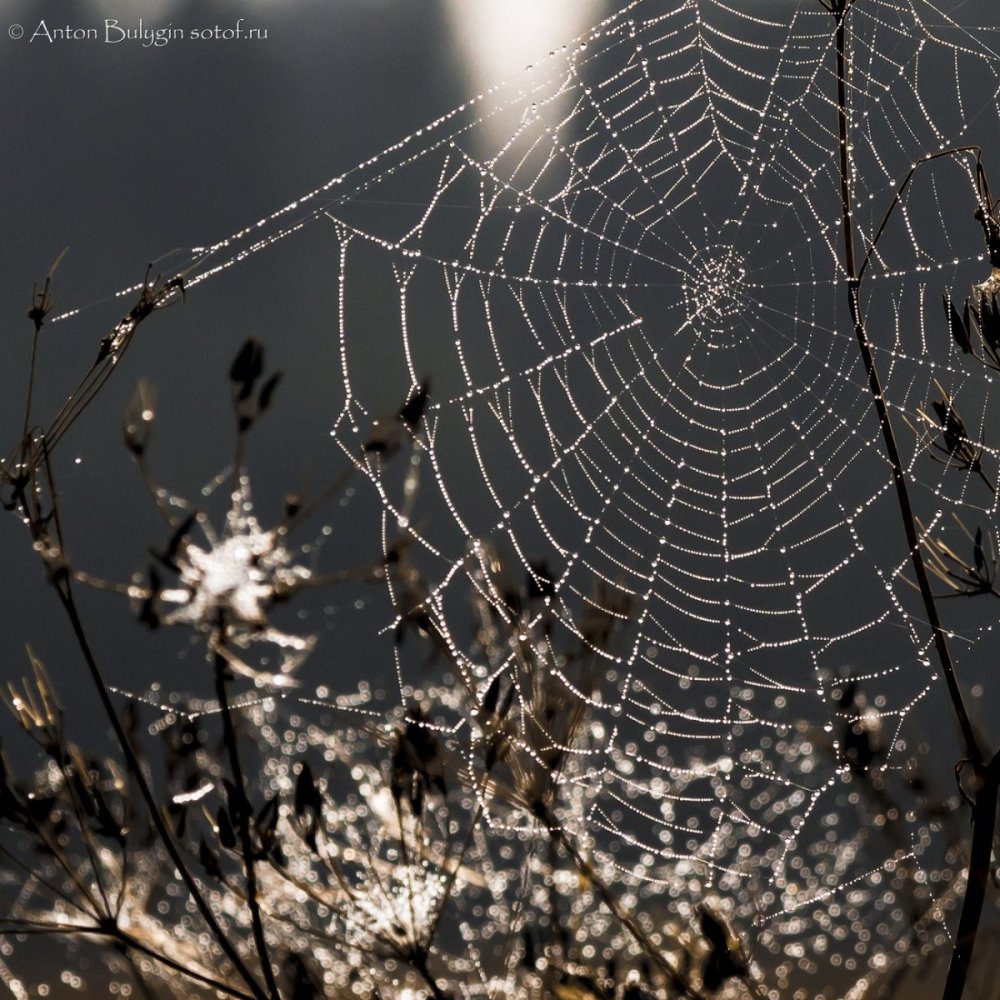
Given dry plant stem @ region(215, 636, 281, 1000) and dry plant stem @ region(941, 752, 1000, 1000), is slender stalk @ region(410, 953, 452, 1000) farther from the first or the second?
dry plant stem @ region(941, 752, 1000, 1000)

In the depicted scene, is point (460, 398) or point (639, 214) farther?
point (639, 214)

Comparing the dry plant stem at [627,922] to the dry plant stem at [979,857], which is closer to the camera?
the dry plant stem at [979,857]

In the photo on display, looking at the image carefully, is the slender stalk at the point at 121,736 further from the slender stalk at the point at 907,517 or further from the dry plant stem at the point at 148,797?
the slender stalk at the point at 907,517

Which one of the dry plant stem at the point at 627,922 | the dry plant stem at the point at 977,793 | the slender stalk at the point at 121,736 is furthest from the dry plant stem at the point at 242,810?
the dry plant stem at the point at 977,793

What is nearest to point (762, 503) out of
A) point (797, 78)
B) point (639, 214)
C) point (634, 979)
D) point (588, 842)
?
point (639, 214)

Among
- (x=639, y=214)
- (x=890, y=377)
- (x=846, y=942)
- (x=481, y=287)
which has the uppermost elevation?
(x=639, y=214)

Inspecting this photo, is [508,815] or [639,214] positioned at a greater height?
[639,214]

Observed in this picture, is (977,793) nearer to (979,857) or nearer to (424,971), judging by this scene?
(979,857)

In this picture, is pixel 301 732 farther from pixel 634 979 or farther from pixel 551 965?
pixel 634 979
